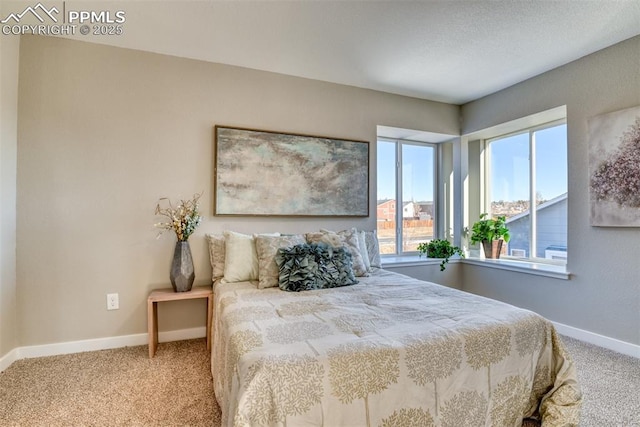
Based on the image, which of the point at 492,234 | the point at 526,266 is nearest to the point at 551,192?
the point at 492,234

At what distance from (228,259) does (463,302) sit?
1.70 meters

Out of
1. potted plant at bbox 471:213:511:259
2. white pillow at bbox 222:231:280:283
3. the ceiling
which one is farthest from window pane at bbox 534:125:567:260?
white pillow at bbox 222:231:280:283

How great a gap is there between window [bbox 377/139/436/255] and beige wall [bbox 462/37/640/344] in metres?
1.18

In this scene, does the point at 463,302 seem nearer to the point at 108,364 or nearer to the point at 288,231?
the point at 288,231

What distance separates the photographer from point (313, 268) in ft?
7.36

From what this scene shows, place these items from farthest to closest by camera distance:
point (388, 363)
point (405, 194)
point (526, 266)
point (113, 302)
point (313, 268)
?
point (405, 194) < point (526, 266) < point (113, 302) < point (313, 268) < point (388, 363)

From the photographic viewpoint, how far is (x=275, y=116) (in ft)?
9.76

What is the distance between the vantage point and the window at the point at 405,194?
12.6ft

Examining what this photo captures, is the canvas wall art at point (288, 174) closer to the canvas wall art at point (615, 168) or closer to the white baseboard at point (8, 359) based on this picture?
the white baseboard at point (8, 359)

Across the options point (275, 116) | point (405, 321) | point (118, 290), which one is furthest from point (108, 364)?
point (275, 116)

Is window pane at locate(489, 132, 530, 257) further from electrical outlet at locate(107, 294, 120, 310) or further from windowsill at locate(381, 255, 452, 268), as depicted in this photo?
electrical outlet at locate(107, 294, 120, 310)

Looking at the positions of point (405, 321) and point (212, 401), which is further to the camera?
point (212, 401)

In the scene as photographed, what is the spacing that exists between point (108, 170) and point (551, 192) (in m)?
4.24

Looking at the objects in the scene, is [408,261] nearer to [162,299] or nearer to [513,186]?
[513,186]
